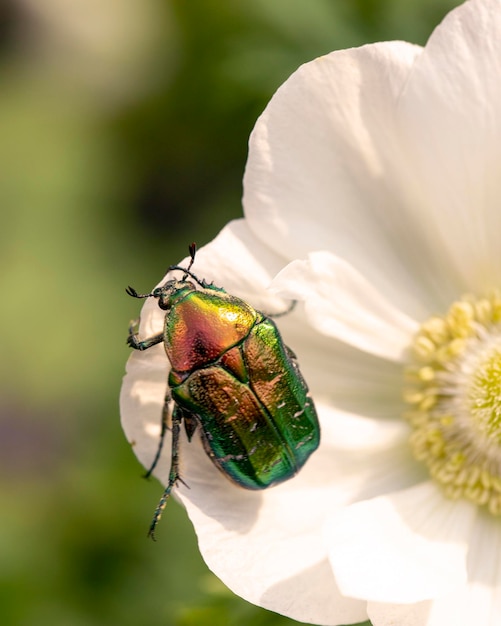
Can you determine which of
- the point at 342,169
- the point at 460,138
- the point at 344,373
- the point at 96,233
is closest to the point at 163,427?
the point at 344,373

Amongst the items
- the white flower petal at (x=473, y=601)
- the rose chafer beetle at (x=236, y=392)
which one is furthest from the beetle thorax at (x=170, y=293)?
the white flower petal at (x=473, y=601)

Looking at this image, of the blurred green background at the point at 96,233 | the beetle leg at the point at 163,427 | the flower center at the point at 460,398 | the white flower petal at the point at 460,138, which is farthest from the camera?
the blurred green background at the point at 96,233

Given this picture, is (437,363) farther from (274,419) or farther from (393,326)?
(274,419)

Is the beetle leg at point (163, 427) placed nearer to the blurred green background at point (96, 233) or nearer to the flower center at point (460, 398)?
the flower center at point (460, 398)

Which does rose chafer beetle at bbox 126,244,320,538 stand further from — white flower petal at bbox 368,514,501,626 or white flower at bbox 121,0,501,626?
white flower petal at bbox 368,514,501,626

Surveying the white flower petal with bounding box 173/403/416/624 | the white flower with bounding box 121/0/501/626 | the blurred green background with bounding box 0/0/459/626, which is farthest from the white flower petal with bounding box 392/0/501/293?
the blurred green background with bounding box 0/0/459/626

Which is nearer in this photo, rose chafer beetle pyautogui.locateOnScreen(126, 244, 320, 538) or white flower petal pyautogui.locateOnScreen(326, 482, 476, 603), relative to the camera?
white flower petal pyautogui.locateOnScreen(326, 482, 476, 603)

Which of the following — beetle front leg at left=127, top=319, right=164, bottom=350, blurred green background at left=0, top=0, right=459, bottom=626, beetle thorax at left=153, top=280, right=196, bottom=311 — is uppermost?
beetle thorax at left=153, top=280, right=196, bottom=311
